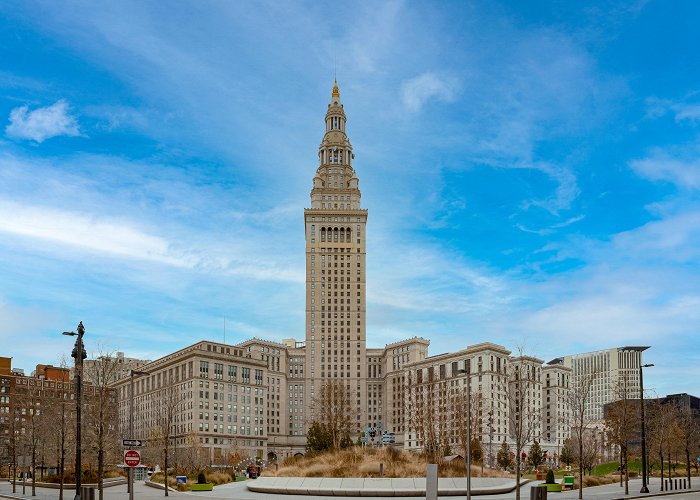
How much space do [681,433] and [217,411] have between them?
115355 mm

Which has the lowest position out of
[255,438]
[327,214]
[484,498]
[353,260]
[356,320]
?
[255,438]

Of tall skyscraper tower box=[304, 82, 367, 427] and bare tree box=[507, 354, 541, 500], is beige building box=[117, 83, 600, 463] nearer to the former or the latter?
tall skyscraper tower box=[304, 82, 367, 427]

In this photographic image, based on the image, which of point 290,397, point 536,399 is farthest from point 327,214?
point 536,399

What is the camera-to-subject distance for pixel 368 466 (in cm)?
5231

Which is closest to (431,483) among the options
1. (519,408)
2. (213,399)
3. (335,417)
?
(519,408)

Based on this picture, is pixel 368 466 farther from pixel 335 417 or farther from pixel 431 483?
pixel 335 417

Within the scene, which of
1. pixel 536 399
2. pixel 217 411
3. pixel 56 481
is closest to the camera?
pixel 56 481

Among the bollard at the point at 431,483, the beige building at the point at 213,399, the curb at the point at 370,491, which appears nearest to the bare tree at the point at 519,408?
the curb at the point at 370,491

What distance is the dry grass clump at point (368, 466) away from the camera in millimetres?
51719

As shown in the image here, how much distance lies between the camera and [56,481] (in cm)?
6712

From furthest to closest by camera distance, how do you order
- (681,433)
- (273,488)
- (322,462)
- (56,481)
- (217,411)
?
1. (217,411)
2. (681,433)
3. (56,481)
4. (322,462)
5. (273,488)

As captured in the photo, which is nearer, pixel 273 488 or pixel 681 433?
pixel 273 488

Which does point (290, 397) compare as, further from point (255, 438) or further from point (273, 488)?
point (273, 488)

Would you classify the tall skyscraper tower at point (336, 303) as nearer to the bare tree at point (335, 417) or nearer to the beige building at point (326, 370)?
the beige building at point (326, 370)
